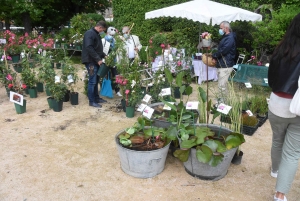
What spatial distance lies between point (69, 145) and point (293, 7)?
22.1 feet

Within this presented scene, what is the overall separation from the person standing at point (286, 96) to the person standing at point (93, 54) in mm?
3091

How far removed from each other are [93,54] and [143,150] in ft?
7.72

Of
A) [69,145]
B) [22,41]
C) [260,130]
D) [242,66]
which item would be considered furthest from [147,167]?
[22,41]

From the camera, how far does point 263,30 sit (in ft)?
21.5

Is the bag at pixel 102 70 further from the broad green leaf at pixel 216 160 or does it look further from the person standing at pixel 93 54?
the broad green leaf at pixel 216 160

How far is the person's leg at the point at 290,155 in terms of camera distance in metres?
2.11

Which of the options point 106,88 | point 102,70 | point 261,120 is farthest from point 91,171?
point 261,120

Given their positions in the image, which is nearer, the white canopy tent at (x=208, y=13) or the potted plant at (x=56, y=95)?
the potted plant at (x=56, y=95)

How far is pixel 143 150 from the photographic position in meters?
2.71

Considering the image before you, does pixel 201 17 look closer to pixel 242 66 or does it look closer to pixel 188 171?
pixel 242 66

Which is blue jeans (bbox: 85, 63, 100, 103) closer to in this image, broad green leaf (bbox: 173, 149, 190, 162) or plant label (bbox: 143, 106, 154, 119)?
plant label (bbox: 143, 106, 154, 119)

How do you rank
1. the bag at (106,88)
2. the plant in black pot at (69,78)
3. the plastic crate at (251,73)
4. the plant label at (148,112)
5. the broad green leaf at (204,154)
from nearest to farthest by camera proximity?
the broad green leaf at (204,154), the plant label at (148,112), the plant in black pot at (69,78), the bag at (106,88), the plastic crate at (251,73)

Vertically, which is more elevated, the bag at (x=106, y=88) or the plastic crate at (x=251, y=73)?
the plastic crate at (x=251, y=73)

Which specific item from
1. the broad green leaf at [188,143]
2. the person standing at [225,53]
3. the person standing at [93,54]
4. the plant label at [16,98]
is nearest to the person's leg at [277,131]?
the broad green leaf at [188,143]
